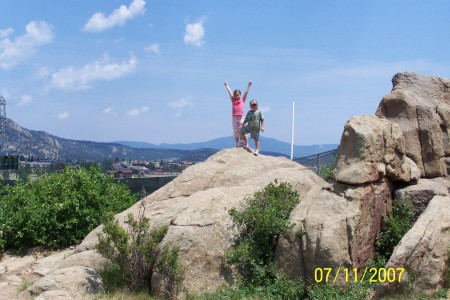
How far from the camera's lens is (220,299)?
9180mm

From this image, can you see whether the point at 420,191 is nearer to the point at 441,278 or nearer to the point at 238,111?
the point at 441,278

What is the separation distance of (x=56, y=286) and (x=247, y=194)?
4055 millimetres

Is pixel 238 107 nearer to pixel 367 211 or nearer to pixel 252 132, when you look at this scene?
pixel 252 132

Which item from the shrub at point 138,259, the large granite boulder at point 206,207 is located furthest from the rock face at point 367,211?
the shrub at point 138,259

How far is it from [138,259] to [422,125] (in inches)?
262

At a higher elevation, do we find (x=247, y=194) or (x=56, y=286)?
(x=247, y=194)

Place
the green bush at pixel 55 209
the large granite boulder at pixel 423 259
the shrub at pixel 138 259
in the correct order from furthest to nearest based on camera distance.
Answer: the green bush at pixel 55 209, the shrub at pixel 138 259, the large granite boulder at pixel 423 259

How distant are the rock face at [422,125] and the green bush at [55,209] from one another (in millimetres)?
6949

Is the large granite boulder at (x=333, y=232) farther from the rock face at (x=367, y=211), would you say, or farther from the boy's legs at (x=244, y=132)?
the boy's legs at (x=244, y=132)

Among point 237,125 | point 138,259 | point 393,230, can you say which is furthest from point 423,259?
point 237,125

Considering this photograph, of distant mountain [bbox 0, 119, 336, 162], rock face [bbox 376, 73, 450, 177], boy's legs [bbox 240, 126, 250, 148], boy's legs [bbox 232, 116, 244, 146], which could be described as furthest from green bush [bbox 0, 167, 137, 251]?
distant mountain [bbox 0, 119, 336, 162]

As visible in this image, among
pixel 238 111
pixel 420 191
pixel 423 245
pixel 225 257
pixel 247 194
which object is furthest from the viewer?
pixel 238 111

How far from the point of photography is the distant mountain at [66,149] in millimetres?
96625

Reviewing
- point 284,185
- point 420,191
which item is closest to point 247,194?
point 284,185
